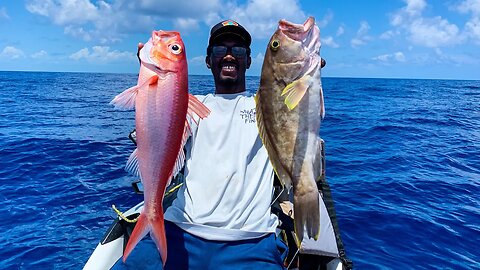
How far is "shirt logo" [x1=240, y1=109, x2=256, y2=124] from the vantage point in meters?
4.53

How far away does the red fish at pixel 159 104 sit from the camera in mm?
2703

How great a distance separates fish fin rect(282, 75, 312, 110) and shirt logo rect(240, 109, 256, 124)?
1727mm

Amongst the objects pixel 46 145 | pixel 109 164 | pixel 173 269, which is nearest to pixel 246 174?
pixel 173 269

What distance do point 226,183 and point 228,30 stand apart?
1913 millimetres

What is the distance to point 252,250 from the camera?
12.7 ft

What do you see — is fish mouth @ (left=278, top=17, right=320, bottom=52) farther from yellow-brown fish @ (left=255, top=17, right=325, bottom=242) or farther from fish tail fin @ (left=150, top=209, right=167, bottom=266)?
fish tail fin @ (left=150, top=209, right=167, bottom=266)

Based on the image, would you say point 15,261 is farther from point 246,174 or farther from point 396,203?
point 396,203

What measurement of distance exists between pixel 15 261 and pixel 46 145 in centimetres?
897

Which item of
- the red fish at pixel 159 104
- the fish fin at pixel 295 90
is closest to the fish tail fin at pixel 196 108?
the red fish at pixel 159 104

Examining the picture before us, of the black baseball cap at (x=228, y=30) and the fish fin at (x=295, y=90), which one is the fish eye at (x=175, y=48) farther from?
the black baseball cap at (x=228, y=30)

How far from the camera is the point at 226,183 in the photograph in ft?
13.5

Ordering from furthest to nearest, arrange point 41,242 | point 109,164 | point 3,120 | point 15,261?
point 3,120, point 109,164, point 41,242, point 15,261

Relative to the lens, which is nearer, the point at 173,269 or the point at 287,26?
the point at 287,26

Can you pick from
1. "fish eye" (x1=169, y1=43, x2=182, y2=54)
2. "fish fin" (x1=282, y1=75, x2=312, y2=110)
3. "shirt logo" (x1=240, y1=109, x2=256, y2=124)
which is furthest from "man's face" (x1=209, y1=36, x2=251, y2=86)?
"fish fin" (x1=282, y1=75, x2=312, y2=110)
